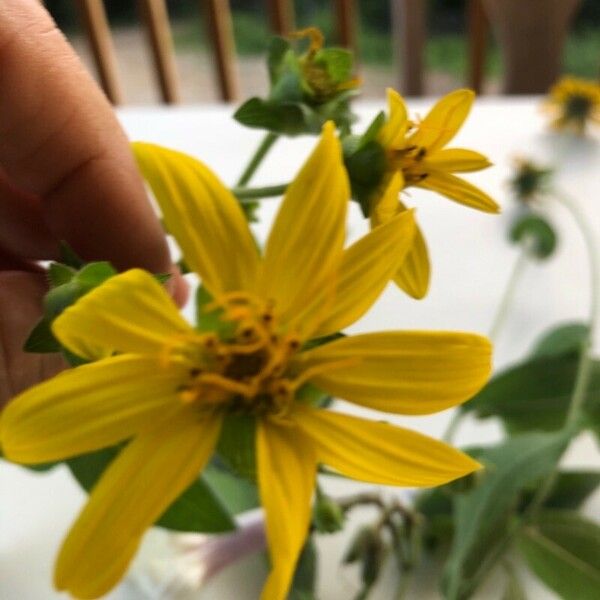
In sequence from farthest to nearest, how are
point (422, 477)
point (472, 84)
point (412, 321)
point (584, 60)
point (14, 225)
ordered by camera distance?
point (584, 60), point (472, 84), point (412, 321), point (14, 225), point (422, 477)

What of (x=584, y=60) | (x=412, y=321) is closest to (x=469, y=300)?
(x=412, y=321)

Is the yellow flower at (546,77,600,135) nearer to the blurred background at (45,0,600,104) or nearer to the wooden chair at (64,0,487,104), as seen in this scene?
the wooden chair at (64,0,487,104)

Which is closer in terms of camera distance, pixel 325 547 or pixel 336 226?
pixel 336 226

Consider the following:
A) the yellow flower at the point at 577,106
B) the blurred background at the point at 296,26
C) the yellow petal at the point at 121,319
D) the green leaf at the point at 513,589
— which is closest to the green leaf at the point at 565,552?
the green leaf at the point at 513,589

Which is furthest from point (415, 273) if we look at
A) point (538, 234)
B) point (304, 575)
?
point (538, 234)

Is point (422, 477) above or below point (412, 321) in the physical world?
above

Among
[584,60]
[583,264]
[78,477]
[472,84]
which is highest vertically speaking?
[78,477]

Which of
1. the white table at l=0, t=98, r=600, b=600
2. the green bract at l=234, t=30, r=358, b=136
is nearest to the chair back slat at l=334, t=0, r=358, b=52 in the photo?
the white table at l=0, t=98, r=600, b=600

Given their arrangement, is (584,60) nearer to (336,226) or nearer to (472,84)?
(472,84)
